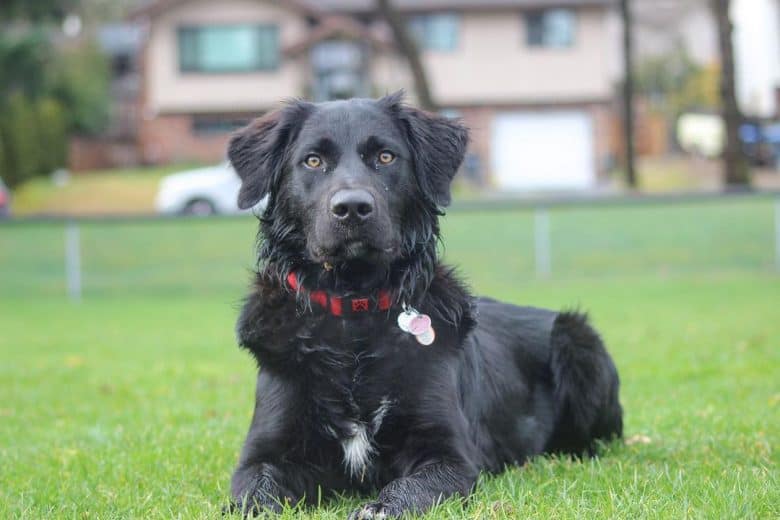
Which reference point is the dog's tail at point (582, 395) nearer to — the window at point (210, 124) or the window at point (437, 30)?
the window at point (437, 30)

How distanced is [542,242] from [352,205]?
54.8 feet

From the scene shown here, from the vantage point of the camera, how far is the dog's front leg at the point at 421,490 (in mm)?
4270

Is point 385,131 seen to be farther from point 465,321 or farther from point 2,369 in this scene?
point 2,369

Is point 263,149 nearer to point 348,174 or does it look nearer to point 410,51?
point 348,174

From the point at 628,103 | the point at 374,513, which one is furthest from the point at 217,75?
the point at 374,513

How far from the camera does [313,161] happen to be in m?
5.10

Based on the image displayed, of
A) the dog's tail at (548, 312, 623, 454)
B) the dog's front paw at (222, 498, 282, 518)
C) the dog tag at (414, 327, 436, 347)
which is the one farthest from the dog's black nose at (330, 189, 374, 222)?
the dog's tail at (548, 312, 623, 454)

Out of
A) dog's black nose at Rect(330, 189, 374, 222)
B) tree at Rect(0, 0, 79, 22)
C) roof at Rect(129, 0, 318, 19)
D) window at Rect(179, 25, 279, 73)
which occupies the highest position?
roof at Rect(129, 0, 318, 19)

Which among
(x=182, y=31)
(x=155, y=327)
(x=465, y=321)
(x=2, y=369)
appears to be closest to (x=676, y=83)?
(x=182, y=31)

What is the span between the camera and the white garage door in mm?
42000

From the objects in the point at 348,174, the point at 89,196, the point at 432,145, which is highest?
the point at 432,145

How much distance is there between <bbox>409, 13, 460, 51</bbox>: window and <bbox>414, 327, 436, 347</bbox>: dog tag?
38171mm

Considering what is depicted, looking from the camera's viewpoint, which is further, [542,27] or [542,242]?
[542,27]

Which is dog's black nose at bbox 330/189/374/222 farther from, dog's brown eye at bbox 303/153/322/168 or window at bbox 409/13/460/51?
window at bbox 409/13/460/51
